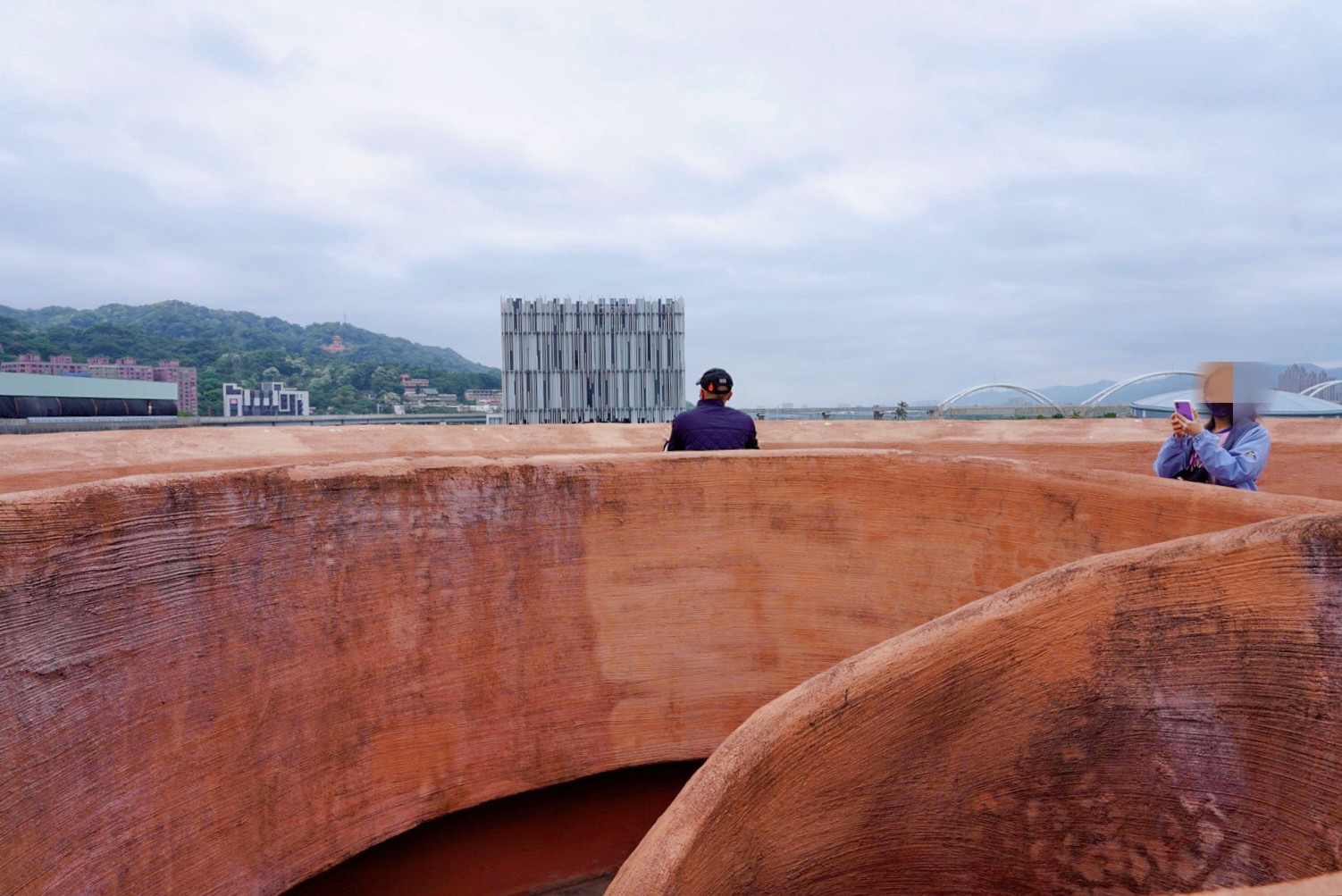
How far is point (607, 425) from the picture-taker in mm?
7051

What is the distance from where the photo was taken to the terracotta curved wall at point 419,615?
2166 millimetres

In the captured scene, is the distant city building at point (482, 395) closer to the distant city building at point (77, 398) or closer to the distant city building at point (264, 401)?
the distant city building at point (264, 401)

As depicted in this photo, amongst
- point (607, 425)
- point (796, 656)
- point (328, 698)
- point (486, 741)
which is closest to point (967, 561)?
point (796, 656)

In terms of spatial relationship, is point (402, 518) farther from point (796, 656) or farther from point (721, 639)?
point (796, 656)

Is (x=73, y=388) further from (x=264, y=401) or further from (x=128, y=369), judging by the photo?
(x=128, y=369)

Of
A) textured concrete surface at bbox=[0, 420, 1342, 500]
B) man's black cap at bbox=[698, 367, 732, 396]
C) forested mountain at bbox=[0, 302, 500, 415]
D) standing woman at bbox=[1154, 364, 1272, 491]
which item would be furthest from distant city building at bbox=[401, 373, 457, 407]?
standing woman at bbox=[1154, 364, 1272, 491]

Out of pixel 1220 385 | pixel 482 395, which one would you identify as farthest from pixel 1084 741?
pixel 482 395

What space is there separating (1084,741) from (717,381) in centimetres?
300

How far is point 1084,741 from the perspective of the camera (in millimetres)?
2160

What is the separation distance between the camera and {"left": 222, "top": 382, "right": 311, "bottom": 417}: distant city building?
103ft

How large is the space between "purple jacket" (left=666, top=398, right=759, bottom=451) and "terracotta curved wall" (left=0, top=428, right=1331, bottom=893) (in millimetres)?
763

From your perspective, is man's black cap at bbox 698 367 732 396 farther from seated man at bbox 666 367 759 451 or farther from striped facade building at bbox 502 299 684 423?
striped facade building at bbox 502 299 684 423

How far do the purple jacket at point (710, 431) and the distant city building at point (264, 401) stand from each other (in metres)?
27.5

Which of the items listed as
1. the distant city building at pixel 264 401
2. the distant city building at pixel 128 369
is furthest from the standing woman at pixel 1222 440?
the distant city building at pixel 128 369
